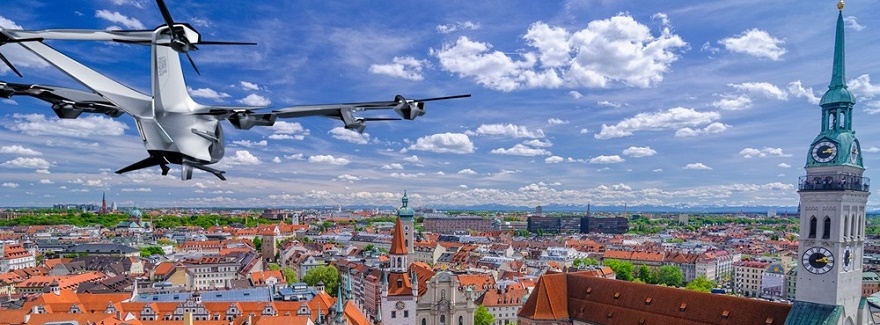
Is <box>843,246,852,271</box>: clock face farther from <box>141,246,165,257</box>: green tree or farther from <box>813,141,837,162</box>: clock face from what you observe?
<box>141,246,165,257</box>: green tree

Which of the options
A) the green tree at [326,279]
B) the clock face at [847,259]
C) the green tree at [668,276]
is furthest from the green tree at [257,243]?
the clock face at [847,259]

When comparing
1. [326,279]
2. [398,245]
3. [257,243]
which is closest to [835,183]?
[398,245]

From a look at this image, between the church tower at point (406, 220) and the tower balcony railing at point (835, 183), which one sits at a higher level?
the tower balcony railing at point (835, 183)

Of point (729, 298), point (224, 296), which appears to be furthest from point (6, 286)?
point (729, 298)

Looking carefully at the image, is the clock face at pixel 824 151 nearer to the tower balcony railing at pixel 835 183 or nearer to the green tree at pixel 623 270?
the tower balcony railing at pixel 835 183

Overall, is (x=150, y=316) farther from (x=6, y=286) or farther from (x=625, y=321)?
(x=6, y=286)

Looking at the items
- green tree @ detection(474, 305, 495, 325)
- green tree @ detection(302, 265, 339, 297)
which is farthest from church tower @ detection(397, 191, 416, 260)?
green tree @ detection(302, 265, 339, 297)

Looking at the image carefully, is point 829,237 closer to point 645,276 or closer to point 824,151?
point 824,151
